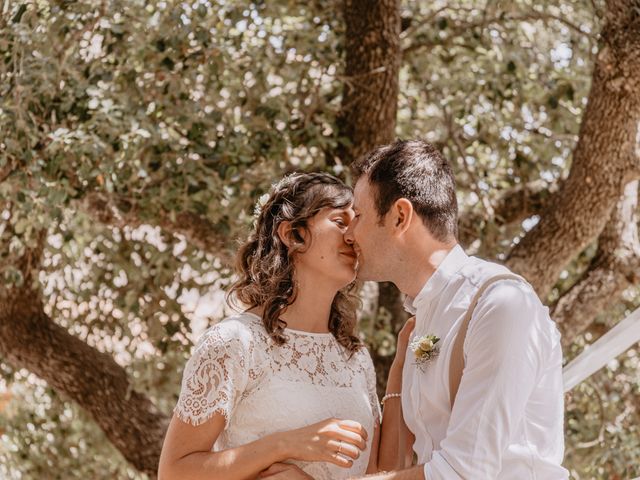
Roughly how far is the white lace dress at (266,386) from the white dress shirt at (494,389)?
48 centimetres

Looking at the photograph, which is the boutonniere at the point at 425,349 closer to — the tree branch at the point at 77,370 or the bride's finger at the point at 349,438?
the bride's finger at the point at 349,438

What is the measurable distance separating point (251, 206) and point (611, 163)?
1812 mm

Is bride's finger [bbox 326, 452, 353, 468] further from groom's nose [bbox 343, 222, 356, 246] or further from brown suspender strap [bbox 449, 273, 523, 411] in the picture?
groom's nose [bbox 343, 222, 356, 246]

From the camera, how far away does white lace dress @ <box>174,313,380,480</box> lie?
2629mm

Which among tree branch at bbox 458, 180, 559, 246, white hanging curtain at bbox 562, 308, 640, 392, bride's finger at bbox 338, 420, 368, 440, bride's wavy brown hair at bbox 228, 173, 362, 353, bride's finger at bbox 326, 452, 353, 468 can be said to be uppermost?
bride's wavy brown hair at bbox 228, 173, 362, 353

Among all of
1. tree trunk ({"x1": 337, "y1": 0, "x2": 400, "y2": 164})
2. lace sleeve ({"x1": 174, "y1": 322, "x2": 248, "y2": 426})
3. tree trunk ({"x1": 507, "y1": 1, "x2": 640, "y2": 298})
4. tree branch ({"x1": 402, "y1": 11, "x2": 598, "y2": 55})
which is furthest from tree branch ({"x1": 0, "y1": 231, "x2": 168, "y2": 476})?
lace sleeve ({"x1": 174, "y1": 322, "x2": 248, "y2": 426})

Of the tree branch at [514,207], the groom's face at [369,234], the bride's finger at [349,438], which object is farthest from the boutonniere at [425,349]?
the tree branch at [514,207]

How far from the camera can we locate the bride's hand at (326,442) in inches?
100

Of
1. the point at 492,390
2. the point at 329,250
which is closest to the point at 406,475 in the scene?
the point at 492,390

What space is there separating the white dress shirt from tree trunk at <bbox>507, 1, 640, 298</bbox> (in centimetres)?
258

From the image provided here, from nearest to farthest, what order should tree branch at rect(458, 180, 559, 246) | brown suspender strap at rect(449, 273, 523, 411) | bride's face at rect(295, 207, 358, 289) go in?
1. brown suspender strap at rect(449, 273, 523, 411)
2. bride's face at rect(295, 207, 358, 289)
3. tree branch at rect(458, 180, 559, 246)

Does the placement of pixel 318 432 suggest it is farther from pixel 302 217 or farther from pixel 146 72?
pixel 146 72

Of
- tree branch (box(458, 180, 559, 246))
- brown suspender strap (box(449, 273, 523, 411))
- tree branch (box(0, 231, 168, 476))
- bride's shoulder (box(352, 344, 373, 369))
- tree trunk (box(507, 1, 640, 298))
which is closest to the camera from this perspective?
brown suspender strap (box(449, 273, 523, 411))

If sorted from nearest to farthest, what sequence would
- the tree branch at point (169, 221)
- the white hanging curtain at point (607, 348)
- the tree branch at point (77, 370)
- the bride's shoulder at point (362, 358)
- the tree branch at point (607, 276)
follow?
the bride's shoulder at point (362, 358)
the white hanging curtain at point (607, 348)
the tree branch at point (169, 221)
the tree branch at point (607, 276)
the tree branch at point (77, 370)
